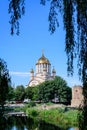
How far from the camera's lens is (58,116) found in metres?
34.1

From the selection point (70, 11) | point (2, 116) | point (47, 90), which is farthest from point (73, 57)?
point (47, 90)

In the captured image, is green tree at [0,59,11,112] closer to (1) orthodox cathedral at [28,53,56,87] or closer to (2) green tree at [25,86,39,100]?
(2) green tree at [25,86,39,100]

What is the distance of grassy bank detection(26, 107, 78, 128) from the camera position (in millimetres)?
30102

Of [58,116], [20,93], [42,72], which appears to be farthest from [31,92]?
[58,116]

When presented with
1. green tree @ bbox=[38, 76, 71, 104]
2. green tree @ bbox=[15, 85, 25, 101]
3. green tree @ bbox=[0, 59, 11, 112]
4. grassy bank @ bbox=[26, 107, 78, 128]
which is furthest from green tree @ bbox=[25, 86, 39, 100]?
green tree @ bbox=[0, 59, 11, 112]

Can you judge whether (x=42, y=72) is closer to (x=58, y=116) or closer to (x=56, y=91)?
(x=56, y=91)

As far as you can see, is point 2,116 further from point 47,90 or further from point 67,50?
point 47,90

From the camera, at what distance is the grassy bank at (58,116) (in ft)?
98.8

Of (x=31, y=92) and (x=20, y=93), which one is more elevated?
(x=31, y=92)

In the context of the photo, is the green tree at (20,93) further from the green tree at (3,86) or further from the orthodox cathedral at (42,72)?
the green tree at (3,86)

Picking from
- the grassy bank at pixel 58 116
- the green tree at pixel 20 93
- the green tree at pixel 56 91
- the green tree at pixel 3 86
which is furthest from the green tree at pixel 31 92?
the green tree at pixel 3 86

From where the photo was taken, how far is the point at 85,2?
9.80ft

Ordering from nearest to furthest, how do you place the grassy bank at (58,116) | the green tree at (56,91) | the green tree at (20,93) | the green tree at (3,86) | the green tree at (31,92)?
the green tree at (3,86) → the grassy bank at (58,116) → the green tree at (56,91) → the green tree at (31,92) → the green tree at (20,93)

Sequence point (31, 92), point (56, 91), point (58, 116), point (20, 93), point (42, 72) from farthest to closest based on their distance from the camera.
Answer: point (42, 72)
point (20, 93)
point (31, 92)
point (56, 91)
point (58, 116)
